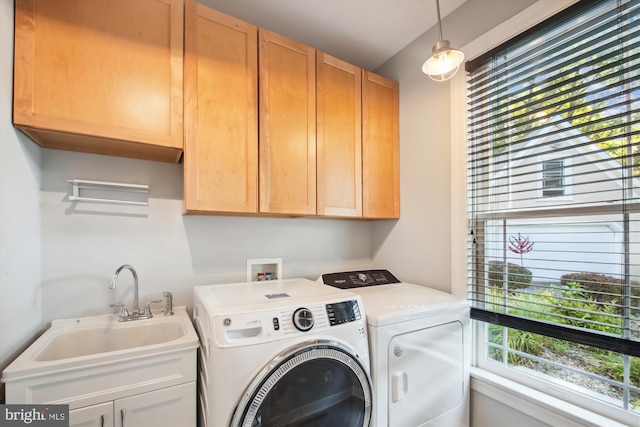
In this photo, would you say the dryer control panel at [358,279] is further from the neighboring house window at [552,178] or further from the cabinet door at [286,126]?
the neighboring house window at [552,178]

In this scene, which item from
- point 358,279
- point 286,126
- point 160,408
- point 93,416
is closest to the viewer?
point 93,416

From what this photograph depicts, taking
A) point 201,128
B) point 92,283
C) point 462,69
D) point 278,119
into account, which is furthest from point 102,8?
point 462,69

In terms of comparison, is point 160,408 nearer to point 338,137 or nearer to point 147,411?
point 147,411

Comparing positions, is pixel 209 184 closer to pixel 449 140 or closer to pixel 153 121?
Answer: pixel 153 121

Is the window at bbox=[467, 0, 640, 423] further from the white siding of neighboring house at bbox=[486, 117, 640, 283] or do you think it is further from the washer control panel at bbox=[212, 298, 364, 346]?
the washer control panel at bbox=[212, 298, 364, 346]

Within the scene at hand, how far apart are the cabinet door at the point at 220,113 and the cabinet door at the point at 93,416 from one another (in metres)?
0.85

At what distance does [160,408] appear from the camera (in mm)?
1127

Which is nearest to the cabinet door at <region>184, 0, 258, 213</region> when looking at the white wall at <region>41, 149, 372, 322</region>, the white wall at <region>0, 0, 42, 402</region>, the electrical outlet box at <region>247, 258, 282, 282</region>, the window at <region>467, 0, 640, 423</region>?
the white wall at <region>41, 149, 372, 322</region>

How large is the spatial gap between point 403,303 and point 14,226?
177cm

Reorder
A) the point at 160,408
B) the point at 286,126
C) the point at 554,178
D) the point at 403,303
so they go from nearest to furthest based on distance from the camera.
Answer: the point at 160,408 → the point at 554,178 → the point at 403,303 → the point at 286,126

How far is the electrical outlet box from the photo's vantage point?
1926 mm

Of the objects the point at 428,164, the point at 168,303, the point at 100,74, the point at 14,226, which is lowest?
the point at 168,303

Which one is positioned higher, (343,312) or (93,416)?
(343,312)

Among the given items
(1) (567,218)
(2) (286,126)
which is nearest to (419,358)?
(1) (567,218)
